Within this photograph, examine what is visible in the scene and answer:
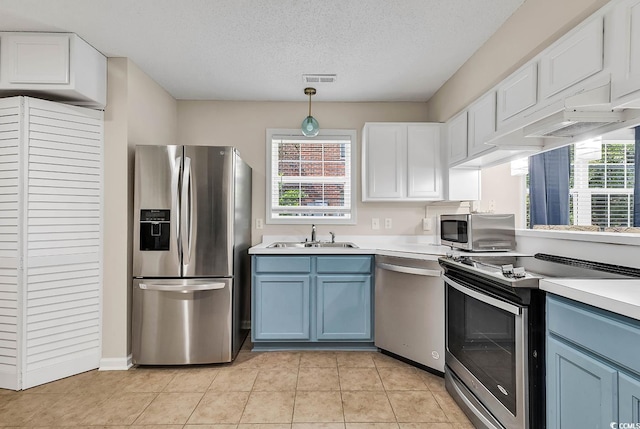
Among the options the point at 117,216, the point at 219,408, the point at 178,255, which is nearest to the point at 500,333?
the point at 219,408

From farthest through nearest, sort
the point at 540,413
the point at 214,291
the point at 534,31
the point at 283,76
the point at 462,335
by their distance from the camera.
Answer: the point at 283,76 → the point at 214,291 → the point at 462,335 → the point at 534,31 → the point at 540,413

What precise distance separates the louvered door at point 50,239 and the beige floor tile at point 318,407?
1.72m

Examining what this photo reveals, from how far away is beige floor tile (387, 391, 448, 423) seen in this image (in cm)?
191

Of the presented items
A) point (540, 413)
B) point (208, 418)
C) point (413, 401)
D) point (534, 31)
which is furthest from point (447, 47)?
point (208, 418)

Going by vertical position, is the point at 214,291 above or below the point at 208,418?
above

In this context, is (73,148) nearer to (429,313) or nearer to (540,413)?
(429,313)

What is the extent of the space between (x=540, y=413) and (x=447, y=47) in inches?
92.9

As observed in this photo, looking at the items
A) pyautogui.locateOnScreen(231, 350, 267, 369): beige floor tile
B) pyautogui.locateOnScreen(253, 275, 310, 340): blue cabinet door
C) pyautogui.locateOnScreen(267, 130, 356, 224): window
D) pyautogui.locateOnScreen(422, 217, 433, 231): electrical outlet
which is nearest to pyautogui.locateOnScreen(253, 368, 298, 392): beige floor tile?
pyautogui.locateOnScreen(231, 350, 267, 369): beige floor tile

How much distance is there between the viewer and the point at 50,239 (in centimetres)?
232

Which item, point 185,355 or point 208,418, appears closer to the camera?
point 208,418

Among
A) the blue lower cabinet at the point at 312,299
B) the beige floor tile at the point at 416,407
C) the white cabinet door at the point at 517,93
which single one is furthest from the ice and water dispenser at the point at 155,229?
the white cabinet door at the point at 517,93

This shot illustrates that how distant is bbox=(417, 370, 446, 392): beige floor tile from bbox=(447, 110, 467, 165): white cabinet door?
1.77 m

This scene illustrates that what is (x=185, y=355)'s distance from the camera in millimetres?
2543

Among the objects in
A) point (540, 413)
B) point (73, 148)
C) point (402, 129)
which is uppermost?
point (402, 129)
